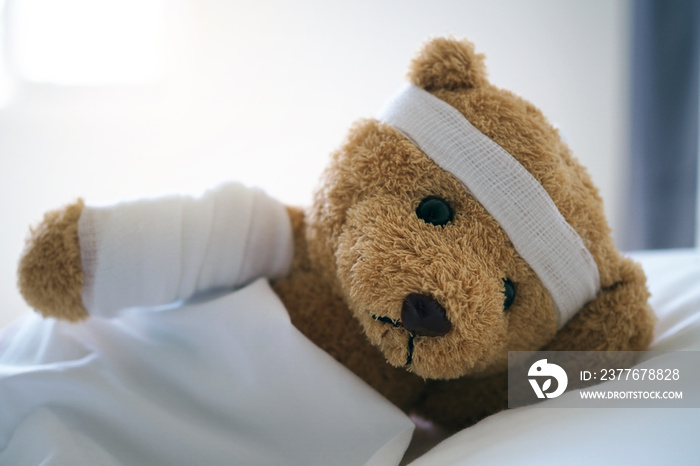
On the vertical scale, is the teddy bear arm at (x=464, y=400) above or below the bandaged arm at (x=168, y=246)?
below

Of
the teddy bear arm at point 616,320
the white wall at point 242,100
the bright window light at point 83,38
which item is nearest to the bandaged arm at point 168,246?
the teddy bear arm at point 616,320

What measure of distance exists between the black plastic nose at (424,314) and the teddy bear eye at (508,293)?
9cm

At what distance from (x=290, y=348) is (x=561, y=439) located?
24 cm

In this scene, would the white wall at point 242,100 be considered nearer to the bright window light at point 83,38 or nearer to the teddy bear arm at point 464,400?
the bright window light at point 83,38

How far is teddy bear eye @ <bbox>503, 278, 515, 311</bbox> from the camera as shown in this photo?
438mm

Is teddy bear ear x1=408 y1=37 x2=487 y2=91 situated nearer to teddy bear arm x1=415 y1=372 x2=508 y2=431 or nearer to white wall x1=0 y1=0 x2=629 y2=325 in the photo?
teddy bear arm x1=415 y1=372 x2=508 y2=431

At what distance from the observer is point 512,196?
1.41 ft

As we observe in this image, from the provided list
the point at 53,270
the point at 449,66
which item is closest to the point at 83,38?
the point at 53,270

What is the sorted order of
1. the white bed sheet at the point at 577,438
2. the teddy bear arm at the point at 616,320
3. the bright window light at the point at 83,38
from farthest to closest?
the bright window light at the point at 83,38 < the teddy bear arm at the point at 616,320 < the white bed sheet at the point at 577,438

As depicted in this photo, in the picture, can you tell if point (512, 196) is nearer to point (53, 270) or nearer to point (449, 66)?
point (449, 66)

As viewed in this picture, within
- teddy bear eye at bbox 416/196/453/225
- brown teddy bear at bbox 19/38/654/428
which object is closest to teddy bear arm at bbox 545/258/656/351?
brown teddy bear at bbox 19/38/654/428

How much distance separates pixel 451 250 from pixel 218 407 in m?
0.27

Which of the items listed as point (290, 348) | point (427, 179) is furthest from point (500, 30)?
point (290, 348)

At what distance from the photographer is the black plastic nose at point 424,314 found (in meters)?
0.37
